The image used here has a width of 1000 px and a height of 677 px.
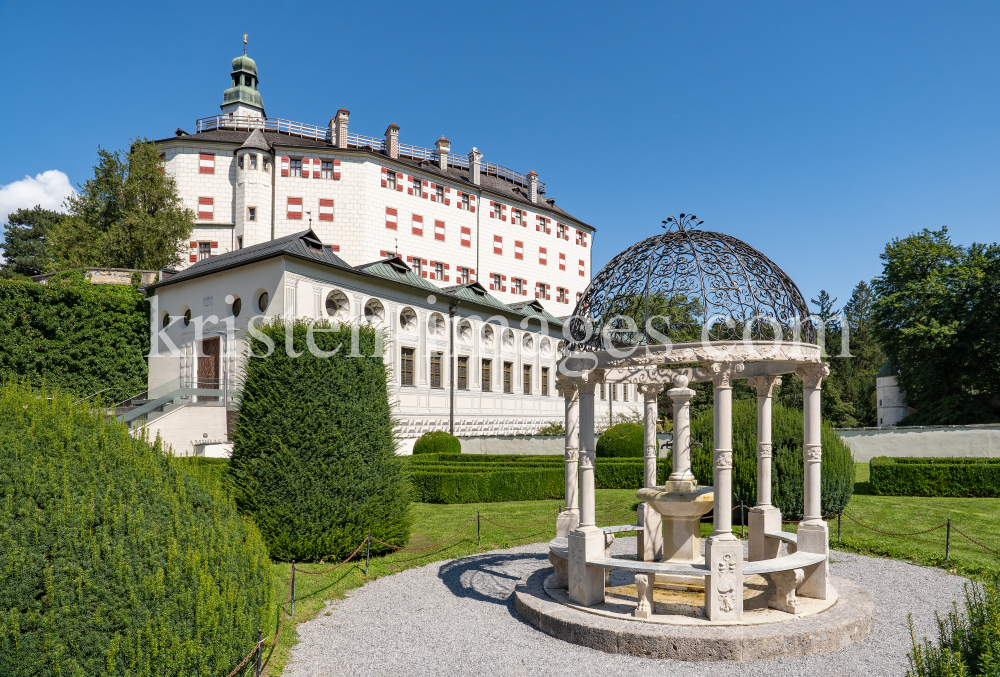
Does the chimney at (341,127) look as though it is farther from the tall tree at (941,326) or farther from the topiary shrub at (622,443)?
the tall tree at (941,326)

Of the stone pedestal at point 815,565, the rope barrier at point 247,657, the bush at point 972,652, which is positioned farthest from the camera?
the stone pedestal at point 815,565

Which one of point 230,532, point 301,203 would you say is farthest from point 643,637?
point 301,203

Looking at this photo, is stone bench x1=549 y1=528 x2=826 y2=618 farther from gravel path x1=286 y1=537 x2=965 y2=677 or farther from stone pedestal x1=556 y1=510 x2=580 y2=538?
stone pedestal x1=556 y1=510 x2=580 y2=538

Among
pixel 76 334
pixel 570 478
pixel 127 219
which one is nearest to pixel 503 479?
pixel 570 478

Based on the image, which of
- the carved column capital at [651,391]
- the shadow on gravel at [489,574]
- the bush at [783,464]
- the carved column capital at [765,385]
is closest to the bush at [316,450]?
the shadow on gravel at [489,574]

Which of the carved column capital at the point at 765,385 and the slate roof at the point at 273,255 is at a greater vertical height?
the slate roof at the point at 273,255

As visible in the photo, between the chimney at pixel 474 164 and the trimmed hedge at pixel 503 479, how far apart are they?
2871cm

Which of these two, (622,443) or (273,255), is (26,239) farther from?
(622,443)

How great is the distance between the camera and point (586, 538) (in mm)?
8352

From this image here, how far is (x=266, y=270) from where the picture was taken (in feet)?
87.3

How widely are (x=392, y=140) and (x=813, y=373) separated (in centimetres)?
3865

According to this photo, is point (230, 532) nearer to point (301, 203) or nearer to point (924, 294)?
point (301, 203)

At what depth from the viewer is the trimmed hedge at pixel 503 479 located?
19.1 metres

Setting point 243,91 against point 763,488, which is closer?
point 763,488
